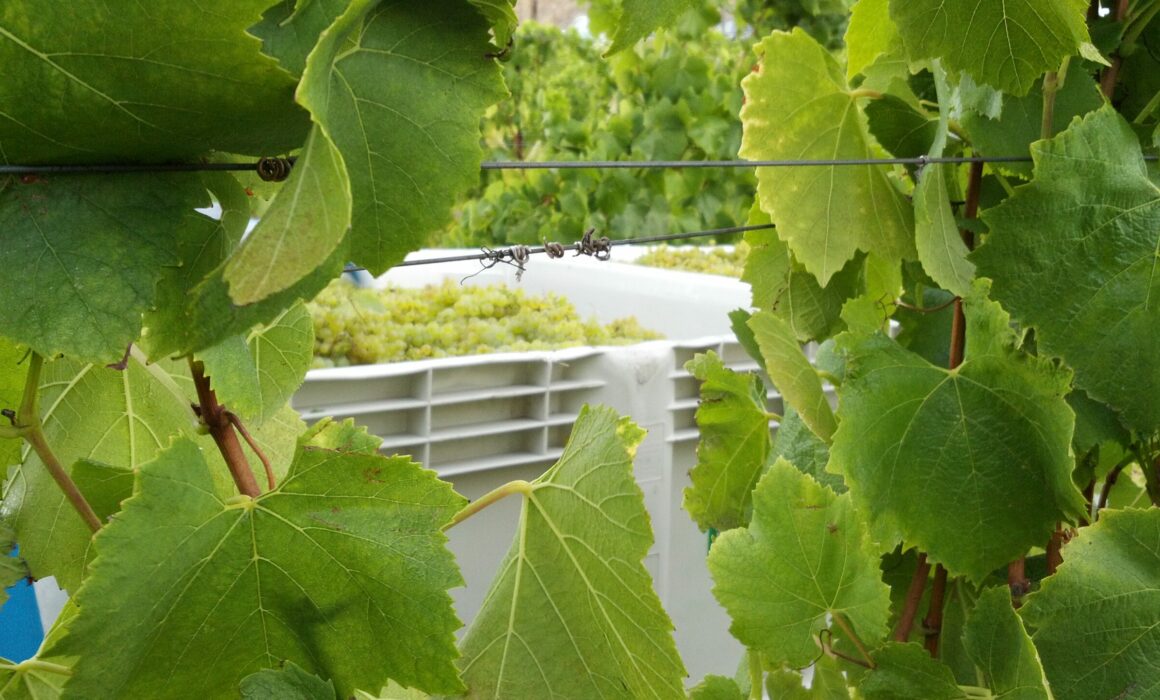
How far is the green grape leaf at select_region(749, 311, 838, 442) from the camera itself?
0.70 m

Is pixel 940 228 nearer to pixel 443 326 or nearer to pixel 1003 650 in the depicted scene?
pixel 1003 650

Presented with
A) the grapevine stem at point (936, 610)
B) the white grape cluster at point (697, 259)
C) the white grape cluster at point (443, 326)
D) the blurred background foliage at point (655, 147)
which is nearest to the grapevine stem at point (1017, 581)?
the grapevine stem at point (936, 610)

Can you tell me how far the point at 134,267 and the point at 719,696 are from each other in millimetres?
457

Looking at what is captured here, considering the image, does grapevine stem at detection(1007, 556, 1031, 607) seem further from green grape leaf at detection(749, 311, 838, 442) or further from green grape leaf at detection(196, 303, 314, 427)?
green grape leaf at detection(196, 303, 314, 427)

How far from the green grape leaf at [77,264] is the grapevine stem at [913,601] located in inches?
20.9

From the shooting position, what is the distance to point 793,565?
2.01 feet

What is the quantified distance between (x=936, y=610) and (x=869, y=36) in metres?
0.36

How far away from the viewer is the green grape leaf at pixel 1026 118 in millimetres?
673

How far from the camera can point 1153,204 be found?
2.03ft

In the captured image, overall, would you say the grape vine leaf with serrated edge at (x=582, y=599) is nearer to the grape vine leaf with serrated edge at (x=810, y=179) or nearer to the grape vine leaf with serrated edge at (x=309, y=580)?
the grape vine leaf with serrated edge at (x=309, y=580)

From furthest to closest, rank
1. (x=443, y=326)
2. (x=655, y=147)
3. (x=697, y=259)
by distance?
(x=655, y=147) → (x=697, y=259) → (x=443, y=326)

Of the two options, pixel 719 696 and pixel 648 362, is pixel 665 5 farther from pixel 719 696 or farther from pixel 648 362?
pixel 648 362

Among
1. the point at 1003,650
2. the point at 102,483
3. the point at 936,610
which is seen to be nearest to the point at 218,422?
the point at 102,483

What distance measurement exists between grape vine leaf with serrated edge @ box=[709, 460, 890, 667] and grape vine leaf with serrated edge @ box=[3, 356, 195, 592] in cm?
27
